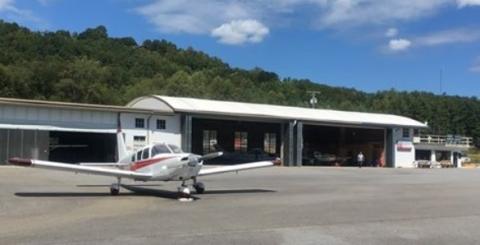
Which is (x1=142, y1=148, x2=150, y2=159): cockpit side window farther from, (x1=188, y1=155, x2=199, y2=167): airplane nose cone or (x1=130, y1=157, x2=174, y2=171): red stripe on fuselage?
(x1=188, y1=155, x2=199, y2=167): airplane nose cone

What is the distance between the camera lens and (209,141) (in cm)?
6138

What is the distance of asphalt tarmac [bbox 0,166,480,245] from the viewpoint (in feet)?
37.4

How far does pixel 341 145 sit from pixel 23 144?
1549 inches

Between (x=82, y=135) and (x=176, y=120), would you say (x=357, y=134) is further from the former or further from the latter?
(x=82, y=135)

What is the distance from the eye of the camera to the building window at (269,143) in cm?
6494

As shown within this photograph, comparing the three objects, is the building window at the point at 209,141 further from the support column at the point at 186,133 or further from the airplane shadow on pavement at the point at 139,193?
the airplane shadow on pavement at the point at 139,193

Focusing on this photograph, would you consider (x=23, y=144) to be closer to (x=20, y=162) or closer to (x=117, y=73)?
(x=20, y=162)

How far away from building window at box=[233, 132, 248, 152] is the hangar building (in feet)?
0.33

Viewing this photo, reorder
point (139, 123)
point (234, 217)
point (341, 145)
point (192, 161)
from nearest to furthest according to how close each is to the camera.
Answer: point (234, 217) → point (192, 161) → point (139, 123) → point (341, 145)

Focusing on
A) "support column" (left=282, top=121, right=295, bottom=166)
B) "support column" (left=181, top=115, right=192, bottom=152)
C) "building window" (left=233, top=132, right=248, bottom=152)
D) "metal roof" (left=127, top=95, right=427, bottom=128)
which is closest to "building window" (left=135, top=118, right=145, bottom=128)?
"metal roof" (left=127, top=95, right=427, bottom=128)

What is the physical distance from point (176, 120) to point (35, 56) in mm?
47473

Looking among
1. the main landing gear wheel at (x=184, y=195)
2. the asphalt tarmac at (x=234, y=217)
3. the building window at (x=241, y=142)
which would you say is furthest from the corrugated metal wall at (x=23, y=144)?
the main landing gear wheel at (x=184, y=195)

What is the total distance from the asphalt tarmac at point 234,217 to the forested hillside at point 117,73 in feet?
210

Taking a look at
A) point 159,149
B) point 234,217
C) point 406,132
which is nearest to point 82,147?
point 159,149
